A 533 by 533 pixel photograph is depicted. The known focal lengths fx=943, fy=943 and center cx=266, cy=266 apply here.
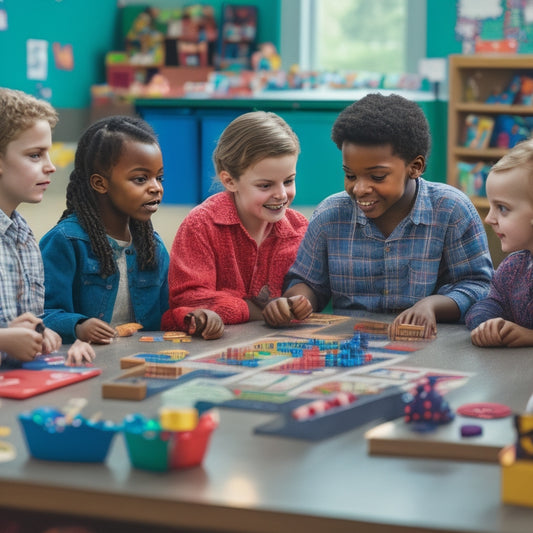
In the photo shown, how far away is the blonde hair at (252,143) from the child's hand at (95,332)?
0.69 meters

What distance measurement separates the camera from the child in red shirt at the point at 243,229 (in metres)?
2.37

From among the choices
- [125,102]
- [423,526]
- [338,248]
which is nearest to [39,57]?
[125,102]

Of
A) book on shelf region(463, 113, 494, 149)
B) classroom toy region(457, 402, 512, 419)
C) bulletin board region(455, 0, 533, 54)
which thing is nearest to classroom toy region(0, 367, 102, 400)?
classroom toy region(457, 402, 512, 419)

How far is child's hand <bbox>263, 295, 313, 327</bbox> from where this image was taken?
6.91 ft

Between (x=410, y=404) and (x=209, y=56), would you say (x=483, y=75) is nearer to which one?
(x=209, y=56)

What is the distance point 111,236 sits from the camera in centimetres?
234

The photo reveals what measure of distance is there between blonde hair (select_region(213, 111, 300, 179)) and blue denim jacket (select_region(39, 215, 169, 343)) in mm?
311

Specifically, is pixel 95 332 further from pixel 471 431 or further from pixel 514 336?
pixel 471 431

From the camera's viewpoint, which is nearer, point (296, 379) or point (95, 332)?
point (296, 379)

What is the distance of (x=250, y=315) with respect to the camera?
2301 millimetres

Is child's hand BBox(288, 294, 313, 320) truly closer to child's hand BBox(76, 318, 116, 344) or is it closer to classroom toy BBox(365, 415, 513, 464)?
child's hand BBox(76, 318, 116, 344)

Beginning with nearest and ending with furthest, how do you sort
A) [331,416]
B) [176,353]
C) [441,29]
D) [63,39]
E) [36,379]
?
[331,416] → [36,379] → [176,353] → [441,29] → [63,39]

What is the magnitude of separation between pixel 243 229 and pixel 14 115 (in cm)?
69

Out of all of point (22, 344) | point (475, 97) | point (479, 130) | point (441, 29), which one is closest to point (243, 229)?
point (22, 344)
